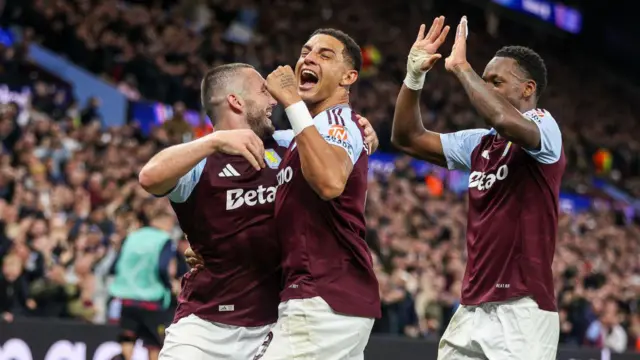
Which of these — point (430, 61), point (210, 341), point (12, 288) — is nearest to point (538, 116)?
point (430, 61)

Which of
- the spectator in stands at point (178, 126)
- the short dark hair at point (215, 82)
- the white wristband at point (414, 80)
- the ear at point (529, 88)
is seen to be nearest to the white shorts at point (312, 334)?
the short dark hair at point (215, 82)

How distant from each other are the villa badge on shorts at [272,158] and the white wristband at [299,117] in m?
0.72

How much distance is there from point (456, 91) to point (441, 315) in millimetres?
12026

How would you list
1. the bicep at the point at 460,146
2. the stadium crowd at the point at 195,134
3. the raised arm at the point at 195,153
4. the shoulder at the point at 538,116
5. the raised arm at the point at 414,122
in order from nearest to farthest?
the raised arm at the point at 195,153, the shoulder at the point at 538,116, the raised arm at the point at 414,122, the bicep at the point at 460,146, the stadium crowd at the point at 195,134

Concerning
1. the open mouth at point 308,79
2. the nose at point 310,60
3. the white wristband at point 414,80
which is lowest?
the open mouth at point 308,79

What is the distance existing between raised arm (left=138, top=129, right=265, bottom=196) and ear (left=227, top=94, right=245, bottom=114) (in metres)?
0.60

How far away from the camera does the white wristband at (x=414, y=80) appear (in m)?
5.62

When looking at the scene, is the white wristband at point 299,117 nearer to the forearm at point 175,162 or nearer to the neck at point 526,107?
the forearm at point 175,162

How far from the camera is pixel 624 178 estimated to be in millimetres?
25797

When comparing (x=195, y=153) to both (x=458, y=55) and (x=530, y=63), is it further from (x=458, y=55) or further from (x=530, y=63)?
(x=530, y=63)

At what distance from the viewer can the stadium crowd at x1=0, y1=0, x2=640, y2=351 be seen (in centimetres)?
1136

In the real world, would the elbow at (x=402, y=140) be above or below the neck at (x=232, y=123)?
below

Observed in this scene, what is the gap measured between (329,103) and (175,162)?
0.75m

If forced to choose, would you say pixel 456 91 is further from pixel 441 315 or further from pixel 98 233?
pixel 98 233
